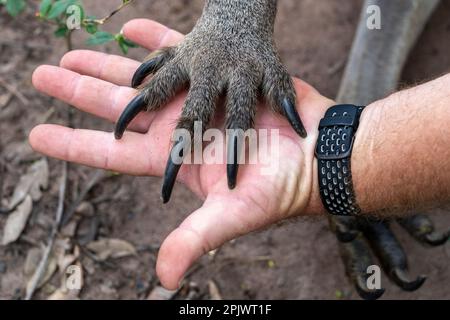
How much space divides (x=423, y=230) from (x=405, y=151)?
0.91 meters

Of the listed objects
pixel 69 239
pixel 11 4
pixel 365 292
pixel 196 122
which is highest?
pixel 11 4

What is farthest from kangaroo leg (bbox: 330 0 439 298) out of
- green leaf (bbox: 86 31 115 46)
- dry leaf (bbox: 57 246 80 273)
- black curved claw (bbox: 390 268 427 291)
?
dry leaf (bbox: 57 246 80 273)

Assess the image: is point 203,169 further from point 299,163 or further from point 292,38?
point 292,38

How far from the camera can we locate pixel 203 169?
7.48 feet

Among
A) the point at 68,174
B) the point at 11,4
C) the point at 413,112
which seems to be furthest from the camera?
the point at 68,174

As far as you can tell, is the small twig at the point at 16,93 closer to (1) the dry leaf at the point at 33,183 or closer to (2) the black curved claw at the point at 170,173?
(1) the dry leaf at the point at 33,183

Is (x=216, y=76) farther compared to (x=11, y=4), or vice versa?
(x=11, y=4)

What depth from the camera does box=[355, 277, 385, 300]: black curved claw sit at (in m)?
2.78

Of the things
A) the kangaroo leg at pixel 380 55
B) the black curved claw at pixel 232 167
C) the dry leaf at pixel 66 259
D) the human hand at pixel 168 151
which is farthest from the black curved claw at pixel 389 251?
the dry leaf at pixel 66 259

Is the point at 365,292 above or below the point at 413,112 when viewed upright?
below

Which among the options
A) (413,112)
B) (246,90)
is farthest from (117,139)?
(413,112)

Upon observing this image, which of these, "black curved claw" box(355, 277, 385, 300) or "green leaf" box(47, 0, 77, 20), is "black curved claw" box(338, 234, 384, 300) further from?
"green leaf" box(47, 0, 77, 20)

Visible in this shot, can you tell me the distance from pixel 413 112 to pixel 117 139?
1.15 meters

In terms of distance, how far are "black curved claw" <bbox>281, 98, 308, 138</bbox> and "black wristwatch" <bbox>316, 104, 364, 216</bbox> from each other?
0.10 metres
